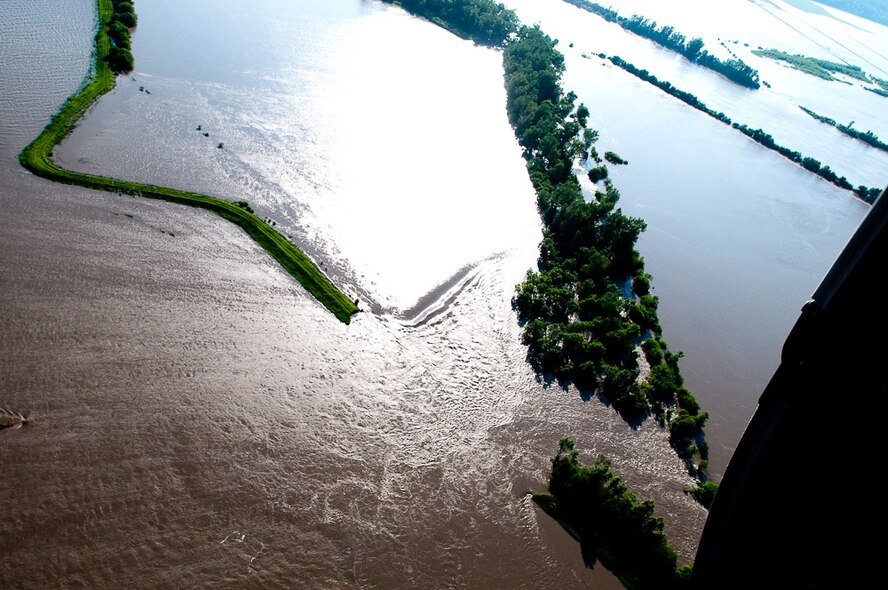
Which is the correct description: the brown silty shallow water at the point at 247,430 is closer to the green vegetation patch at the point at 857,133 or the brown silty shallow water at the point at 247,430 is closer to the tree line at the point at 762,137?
the tree line at the point at 762,137

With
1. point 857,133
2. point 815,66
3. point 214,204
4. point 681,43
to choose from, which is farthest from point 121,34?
point 815,66

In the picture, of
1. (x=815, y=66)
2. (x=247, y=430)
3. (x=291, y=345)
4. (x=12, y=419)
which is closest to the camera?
(x=12, y=419)

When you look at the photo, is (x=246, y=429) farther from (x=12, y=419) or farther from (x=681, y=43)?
(x=681, y=43)

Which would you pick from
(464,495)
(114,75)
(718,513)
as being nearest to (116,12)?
(114,75)

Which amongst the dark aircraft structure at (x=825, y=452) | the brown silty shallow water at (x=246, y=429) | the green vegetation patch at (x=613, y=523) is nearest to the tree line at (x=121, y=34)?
the brown silty shallow water at (x=246, y=429)

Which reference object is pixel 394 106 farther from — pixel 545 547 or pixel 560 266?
pixel 545 547

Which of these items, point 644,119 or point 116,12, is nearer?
point 116,12
